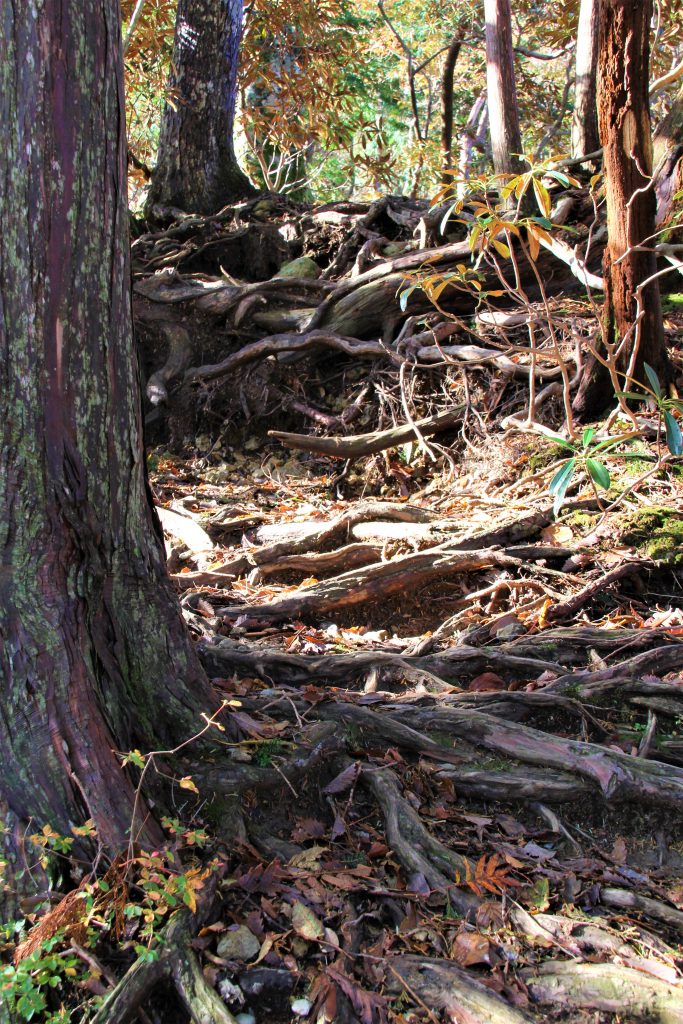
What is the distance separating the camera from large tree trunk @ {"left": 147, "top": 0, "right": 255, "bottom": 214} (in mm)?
8766

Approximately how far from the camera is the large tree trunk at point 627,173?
4879mm

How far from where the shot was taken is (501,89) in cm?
783

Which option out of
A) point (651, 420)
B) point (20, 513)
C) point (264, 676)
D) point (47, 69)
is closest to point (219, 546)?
point (264, 676)

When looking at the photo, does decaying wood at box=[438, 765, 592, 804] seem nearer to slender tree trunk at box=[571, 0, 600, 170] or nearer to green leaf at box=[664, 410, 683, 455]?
green leaf at box=[664, 410, 683, 455]

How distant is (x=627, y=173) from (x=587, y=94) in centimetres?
306

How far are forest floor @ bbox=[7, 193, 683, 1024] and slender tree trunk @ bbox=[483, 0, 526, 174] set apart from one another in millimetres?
1477

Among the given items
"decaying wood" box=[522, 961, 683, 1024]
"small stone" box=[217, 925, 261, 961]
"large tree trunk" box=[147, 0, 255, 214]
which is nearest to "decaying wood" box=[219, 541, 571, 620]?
"small stone" box=[217, 925, 261, 961]

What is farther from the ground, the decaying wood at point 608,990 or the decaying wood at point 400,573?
the decaying wood at point 400,573

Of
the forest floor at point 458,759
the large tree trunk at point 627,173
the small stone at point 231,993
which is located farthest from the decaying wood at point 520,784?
the large tree trunk at point 627,173

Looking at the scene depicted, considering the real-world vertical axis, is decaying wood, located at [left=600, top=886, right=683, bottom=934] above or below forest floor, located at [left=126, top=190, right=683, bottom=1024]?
below

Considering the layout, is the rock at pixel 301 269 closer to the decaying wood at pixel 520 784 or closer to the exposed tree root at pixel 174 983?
the decaying wood at pixel 520 784

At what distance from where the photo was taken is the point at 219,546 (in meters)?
5.41

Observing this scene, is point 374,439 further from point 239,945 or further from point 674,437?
point 239,945

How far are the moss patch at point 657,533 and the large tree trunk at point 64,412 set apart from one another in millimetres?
2978
